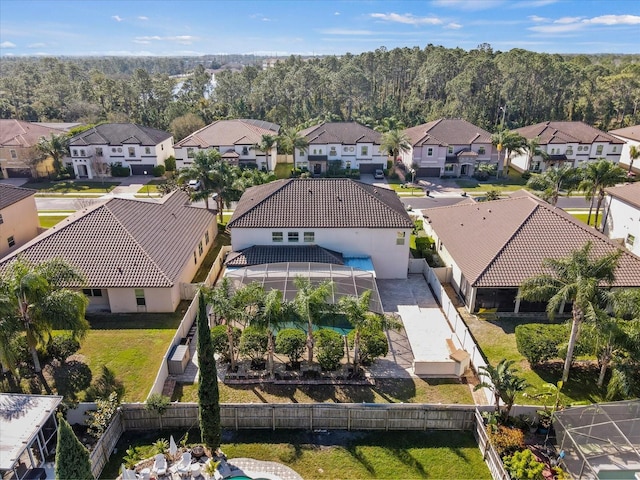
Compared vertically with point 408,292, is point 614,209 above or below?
above

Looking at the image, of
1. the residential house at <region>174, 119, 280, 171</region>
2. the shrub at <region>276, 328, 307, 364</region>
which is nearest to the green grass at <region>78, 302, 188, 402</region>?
the shrub at <region>276, 328, 307, 364</region>

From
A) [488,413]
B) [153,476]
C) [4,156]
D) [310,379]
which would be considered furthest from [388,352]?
[4,156]

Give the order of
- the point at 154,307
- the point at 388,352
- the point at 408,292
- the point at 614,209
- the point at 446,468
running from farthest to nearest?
the point at 614,209
the point at 408,292
the point at 154,307
the point at 388,352
the point at 446,468

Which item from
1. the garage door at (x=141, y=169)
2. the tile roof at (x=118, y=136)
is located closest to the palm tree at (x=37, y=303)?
the garage door at (x=141, y=169)

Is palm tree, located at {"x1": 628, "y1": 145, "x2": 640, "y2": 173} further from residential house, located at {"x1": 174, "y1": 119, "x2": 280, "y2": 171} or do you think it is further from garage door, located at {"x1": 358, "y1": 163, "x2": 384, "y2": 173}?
residential house, located at {"x1": 174, "y1": 119, "x2": 280, "y2": 171}

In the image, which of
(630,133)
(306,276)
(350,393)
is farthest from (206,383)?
(630,133)

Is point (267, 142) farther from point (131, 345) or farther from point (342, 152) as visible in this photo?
point (131, 345)

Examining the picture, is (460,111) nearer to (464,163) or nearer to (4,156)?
(464,163)

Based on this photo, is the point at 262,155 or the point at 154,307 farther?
the point at 262,155

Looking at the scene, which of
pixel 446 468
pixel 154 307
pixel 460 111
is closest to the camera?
pixel 446 468
